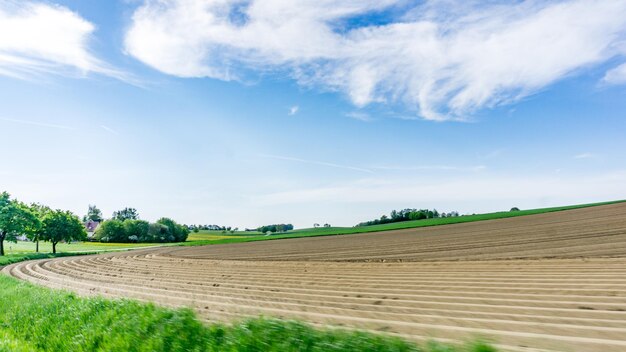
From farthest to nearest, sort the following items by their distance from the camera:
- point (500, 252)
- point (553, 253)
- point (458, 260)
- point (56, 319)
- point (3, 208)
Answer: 1. point (3, 208)
2. point (500, 252)
3. point (458, 260)
4. point (553, 253)
5. point (56, 319)

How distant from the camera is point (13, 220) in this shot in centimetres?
4244

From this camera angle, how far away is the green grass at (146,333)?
475 cm

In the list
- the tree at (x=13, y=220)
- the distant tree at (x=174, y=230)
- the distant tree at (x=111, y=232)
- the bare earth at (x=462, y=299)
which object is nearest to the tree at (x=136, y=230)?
the distant tree at (x=111, y=232)

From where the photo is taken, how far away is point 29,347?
7.77m

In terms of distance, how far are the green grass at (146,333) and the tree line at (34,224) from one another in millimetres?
37837

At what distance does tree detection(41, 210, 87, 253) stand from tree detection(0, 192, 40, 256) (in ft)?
10.5

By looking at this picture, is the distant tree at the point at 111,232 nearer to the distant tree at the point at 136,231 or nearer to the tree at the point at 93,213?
the distant tree at the point at 136,231

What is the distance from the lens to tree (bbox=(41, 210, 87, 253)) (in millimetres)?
49125

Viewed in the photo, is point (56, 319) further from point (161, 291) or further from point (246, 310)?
point (246, 310)

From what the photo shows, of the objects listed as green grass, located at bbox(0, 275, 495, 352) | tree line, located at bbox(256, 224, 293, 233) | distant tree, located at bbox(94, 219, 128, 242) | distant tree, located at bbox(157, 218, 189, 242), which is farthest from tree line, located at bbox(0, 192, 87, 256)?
tree line, located at bbox(256, 224, 293, 233)

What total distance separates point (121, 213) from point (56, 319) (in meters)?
184

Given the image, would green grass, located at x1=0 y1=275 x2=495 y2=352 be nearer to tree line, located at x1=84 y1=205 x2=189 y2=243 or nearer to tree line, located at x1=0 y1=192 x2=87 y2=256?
tree line, located at x1=0 y1=192 x2=87 y2=256

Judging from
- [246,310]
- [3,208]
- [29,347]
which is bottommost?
[29,347]

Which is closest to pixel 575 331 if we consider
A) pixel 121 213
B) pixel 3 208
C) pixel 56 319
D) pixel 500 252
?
pixel 56 319
